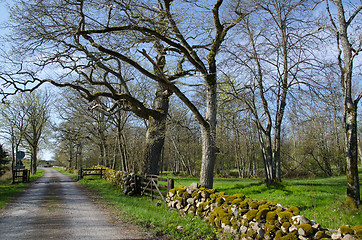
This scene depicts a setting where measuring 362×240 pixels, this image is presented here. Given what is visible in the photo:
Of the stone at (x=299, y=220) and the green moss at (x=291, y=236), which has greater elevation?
the stone at (x=299, y=220)

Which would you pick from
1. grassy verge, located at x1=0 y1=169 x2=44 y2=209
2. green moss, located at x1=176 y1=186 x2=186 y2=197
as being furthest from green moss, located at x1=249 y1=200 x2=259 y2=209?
grassy verge, located at x1=0 y1=169 x2=44 y2=209

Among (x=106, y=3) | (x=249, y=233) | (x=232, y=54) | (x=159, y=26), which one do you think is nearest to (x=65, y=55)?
(x=106, y=3)

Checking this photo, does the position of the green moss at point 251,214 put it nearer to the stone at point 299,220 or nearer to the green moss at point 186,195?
the stone at point 299,220

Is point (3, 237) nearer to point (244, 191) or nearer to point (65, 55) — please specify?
point (65, 55)

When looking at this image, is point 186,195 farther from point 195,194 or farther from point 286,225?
point 286,225

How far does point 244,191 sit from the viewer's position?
12.8 metres

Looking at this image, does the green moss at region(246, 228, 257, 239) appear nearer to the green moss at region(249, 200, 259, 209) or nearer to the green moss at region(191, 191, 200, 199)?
the green moss at region(249, 200, 259, 209)

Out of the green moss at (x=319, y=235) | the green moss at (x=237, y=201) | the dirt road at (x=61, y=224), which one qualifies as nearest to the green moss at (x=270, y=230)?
the green moss at (x=319, y=235)

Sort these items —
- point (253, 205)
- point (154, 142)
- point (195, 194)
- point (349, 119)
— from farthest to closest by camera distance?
point (154, 142) < point (349, 119) < point (195, 194) < point (253, 205)

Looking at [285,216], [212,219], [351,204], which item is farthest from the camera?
[351,204]

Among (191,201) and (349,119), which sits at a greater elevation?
(349,119)

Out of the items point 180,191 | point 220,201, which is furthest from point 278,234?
point 180,191

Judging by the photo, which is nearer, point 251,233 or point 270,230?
point 270,230

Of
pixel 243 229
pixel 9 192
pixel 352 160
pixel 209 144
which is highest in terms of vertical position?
pixel 209 144
